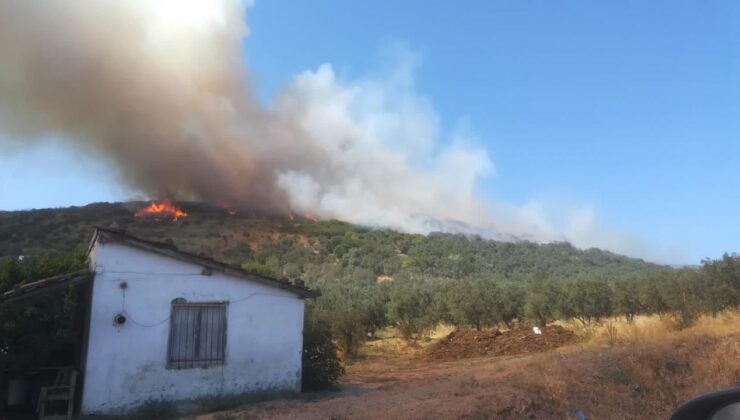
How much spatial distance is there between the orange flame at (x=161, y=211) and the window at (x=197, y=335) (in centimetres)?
4907

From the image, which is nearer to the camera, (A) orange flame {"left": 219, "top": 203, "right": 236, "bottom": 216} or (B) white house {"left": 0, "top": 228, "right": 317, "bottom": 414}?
(B) white house {"left": 0, "top": 228, "right": 317, "bottom": 414}

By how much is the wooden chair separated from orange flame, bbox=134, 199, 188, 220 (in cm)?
4947

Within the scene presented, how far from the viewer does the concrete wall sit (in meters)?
10.4

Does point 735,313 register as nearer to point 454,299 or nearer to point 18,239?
point 454,299

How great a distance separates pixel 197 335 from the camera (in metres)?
11.4

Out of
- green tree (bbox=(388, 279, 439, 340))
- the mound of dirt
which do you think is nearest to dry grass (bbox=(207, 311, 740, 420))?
the mound of dirt

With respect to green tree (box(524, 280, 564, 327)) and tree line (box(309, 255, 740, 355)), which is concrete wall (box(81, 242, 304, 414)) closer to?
tree line (box(309, 255, 740, 355))

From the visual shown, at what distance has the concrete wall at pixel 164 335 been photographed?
10445mm

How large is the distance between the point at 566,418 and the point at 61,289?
931 centimetres

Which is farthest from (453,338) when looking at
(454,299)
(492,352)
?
(454,299)

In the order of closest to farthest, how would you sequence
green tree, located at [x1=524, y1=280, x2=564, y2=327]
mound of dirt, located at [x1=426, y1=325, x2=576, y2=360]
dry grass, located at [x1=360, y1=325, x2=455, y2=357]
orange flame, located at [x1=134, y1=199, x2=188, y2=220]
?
1. mound of dirt, located at [x1=426, y1=325, x2=576, y2=360]
2. dry grass, located at [x1=360, y1=325, x2=455, y2=357]
3. green tree, located at [x1=524, y1=280, x2=564, y2=327]
4. orange flame, located at [x1=134, y1=199, x2=188, y2=220]

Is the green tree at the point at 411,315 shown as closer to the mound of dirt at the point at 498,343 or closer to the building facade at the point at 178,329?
the mound of dirt at the point at 498,343

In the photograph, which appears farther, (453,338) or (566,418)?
(453,338)

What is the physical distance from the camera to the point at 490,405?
855cm
